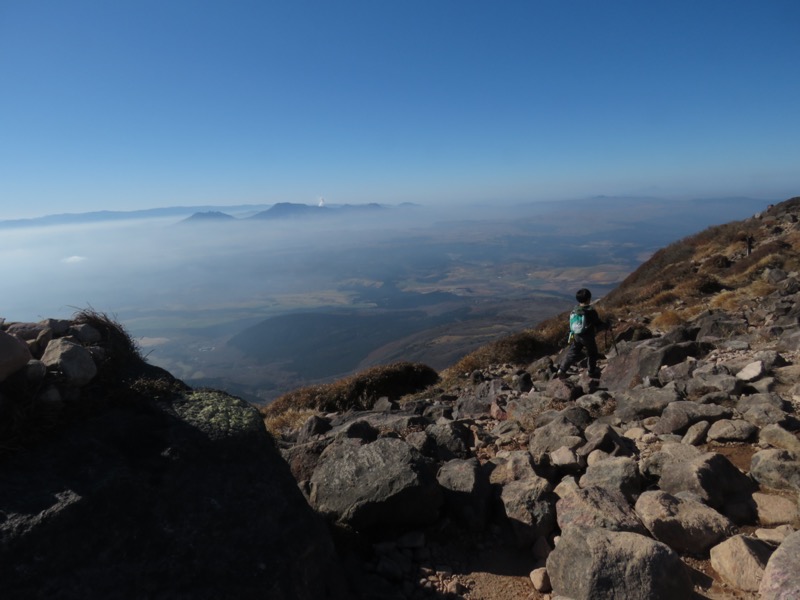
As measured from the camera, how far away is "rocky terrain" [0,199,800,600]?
10.4 ft

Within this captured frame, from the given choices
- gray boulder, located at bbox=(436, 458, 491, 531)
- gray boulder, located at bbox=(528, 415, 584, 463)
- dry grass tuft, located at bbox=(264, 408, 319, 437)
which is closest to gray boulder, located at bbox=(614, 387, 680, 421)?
gray boulder, located at bbox=(528, 415, 584, 463)

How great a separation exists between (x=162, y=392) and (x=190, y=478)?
110cm

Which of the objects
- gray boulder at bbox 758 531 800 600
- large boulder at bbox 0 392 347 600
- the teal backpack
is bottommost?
gray boulder at bbox 758 531 800 600

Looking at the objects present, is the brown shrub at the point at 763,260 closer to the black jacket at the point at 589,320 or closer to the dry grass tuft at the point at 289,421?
the black jacket at the point at 589,320

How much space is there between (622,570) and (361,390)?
1282 cm

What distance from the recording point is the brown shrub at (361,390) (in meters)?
15.6

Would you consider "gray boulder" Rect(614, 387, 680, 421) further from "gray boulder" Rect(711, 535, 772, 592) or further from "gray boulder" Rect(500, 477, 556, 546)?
"gray boulder" Rect(711, 535, 772, 592)

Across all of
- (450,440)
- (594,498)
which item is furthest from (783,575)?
(450,440)

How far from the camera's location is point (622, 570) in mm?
3658

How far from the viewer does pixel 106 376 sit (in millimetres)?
4176

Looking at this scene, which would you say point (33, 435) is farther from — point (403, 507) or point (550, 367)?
point (550, 367)

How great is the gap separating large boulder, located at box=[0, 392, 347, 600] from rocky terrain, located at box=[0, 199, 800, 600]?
0.5 inches

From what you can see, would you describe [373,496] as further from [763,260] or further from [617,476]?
[763,260]

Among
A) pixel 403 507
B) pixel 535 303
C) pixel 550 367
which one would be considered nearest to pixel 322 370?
pixel 535 303
